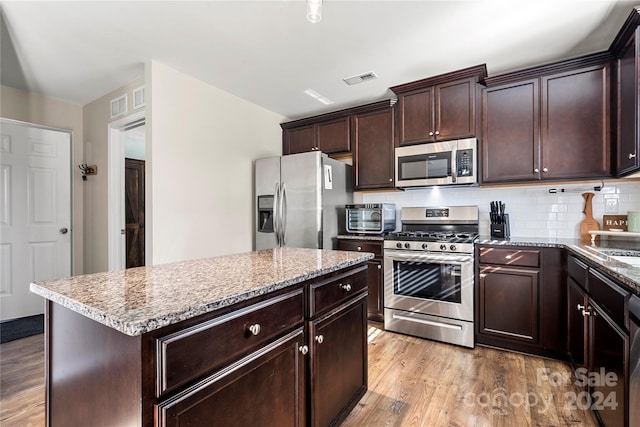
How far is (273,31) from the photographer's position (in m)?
2.21

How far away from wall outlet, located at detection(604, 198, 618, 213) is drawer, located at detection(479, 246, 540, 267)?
0.87m

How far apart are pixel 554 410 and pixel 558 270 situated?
3.35ft

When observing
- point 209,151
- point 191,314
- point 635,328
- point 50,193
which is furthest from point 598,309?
point 50,193

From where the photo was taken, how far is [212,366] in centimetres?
89

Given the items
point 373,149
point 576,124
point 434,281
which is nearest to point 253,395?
point 434,281

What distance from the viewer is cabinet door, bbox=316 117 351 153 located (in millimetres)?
3668

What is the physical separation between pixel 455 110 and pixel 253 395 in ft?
9.57

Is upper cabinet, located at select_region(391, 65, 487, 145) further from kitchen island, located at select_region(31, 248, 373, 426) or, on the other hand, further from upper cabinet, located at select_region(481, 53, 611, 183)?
kitchen island, located at select_region(31, 248, 373, 426)

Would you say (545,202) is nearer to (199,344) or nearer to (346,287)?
(346,287)

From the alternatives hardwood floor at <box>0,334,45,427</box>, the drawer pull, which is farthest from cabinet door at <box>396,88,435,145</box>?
hardwood floor at <box>0,334,45,427</box>

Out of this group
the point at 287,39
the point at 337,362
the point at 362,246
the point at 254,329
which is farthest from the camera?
the point at 362,246

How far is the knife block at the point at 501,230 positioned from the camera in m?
2.81

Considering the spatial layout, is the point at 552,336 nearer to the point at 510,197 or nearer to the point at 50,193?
the point at 510,197

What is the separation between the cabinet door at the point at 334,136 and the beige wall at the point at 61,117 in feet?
9.80
